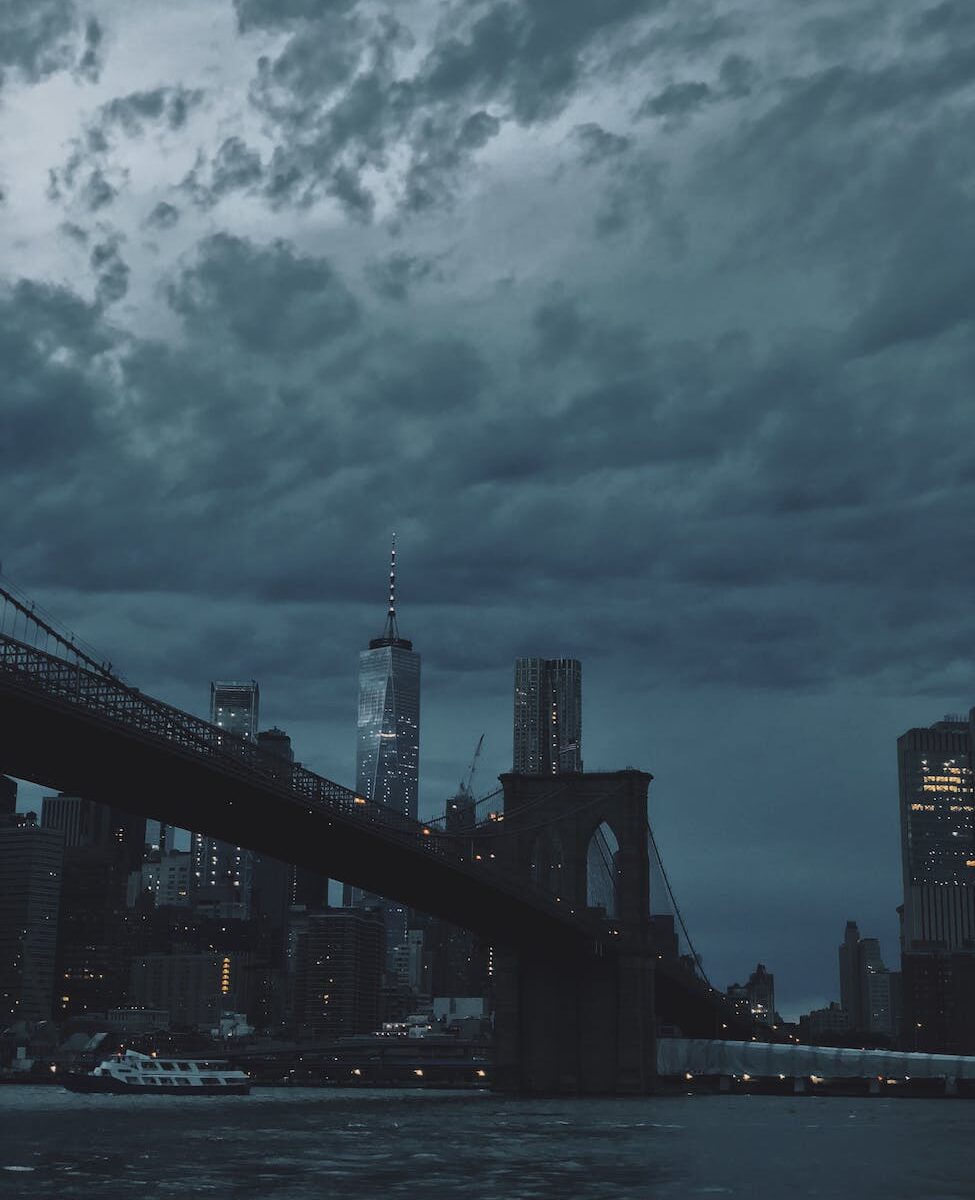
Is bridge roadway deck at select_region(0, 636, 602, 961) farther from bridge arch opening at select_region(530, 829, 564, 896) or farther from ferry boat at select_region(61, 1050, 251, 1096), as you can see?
ferry boat at select_region(61, 1050, 251, 1096)

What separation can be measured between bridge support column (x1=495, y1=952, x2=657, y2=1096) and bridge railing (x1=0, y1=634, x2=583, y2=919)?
9553 millimetres

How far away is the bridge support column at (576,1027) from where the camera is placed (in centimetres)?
9275

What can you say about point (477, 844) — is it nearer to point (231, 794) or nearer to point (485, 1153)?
point (231, 794)

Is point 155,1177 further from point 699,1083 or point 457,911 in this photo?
point 699,1083

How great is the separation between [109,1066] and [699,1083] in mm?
37912

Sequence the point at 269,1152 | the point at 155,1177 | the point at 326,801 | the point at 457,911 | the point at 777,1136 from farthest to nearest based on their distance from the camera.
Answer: the point at 457,911, the point at 326,801, the point at 777,1136, the point at 269,1152, the point at 155,1177

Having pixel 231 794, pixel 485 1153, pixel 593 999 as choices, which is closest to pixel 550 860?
pixel 593 999

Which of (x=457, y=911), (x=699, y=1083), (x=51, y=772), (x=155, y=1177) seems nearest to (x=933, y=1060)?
(x=699, y=1083)

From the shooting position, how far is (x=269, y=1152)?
45.8 metres

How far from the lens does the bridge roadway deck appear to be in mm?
57125

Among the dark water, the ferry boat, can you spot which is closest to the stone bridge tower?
the dark water

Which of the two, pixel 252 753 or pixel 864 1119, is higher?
pixel 252 753

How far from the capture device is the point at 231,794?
224 ft

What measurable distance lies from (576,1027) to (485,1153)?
164 feet
